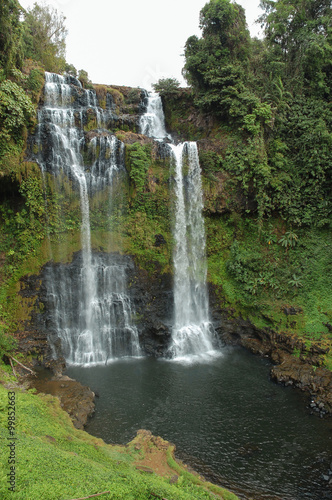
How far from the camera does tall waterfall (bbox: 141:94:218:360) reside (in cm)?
1633

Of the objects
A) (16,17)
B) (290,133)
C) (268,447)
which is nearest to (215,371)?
(268,447)

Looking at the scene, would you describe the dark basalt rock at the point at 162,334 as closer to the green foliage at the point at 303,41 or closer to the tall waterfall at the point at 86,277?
the tall waterfall at the point at 86,277

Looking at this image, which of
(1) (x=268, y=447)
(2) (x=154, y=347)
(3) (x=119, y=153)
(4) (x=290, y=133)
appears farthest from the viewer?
(4) (x=290, y=133)

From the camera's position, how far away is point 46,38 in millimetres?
24250

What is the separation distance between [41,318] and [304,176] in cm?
1543

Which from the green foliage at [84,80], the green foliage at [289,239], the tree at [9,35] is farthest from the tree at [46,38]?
the green foliage at [289,239]

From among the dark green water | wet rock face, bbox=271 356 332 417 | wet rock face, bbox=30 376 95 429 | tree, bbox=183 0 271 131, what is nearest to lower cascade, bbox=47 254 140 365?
the dark green water

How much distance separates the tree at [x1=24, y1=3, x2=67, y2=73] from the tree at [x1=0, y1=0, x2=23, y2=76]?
7706mm

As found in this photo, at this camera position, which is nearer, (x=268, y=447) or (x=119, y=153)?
(x=268, y=447)

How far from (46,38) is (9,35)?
43.3 feet

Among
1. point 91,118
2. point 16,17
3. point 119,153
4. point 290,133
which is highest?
point 16,17

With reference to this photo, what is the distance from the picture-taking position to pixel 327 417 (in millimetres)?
10516

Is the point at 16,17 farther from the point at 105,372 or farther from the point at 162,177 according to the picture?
the point at 105,372

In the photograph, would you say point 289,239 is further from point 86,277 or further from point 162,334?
point 86,277
